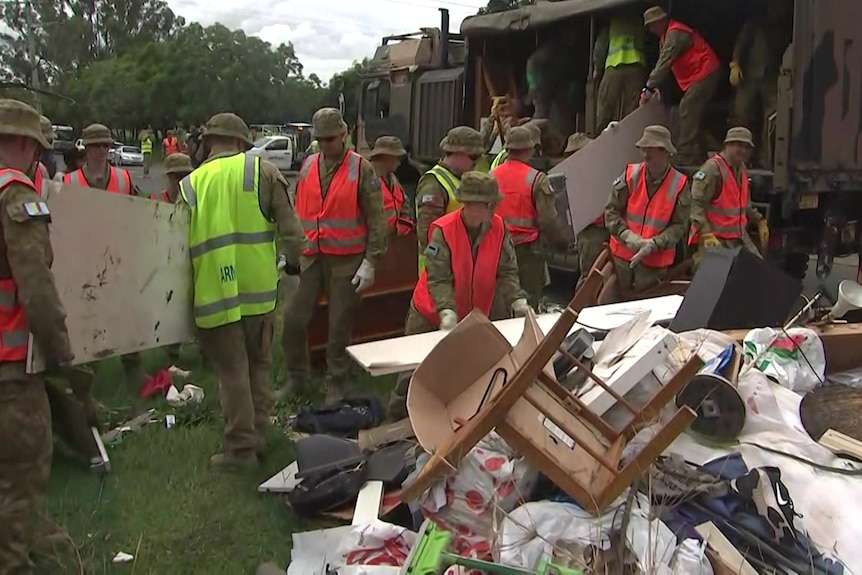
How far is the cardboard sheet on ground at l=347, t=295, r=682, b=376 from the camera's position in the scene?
3898 mm

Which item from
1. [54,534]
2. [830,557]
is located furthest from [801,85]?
[54,534]

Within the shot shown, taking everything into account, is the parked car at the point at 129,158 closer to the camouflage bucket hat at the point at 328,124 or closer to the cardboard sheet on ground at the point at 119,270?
the camouflage bucket hat at the point at 328,124

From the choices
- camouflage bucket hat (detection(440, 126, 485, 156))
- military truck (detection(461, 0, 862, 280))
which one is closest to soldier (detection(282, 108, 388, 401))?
camouflage bucket hat (detection(440, 126, 485, 156))

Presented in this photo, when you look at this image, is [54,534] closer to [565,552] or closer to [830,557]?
[565,552]

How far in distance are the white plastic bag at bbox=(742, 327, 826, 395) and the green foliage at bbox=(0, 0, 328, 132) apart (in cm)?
3150

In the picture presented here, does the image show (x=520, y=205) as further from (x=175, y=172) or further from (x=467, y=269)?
(x=175, y=172)

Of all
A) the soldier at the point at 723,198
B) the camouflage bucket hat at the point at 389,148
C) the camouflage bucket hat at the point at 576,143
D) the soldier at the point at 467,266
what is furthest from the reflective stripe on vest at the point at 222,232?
the camouflage bucket hat at the point at 576,143

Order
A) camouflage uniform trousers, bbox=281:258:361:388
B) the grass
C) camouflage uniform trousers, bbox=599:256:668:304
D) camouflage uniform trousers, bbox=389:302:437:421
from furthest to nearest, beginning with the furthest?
camouflage uniform trousers, bbox=599:256:668:304, camouflage uniform trousers, bbox=281:258:361:388, camouflage uniform trousers, bbox=389:302:437:421, the grass

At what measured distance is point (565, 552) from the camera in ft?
9.59

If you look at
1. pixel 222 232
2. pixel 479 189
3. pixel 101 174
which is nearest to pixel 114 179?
pixel 101 174

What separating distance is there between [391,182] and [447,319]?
2.61 meters

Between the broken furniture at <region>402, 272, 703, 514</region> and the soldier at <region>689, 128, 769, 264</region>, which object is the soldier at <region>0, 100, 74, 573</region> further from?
the soldier at <region>689, 128, 769, 264</region>

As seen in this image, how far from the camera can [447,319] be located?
4297mm

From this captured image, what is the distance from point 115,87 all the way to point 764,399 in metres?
39.0
